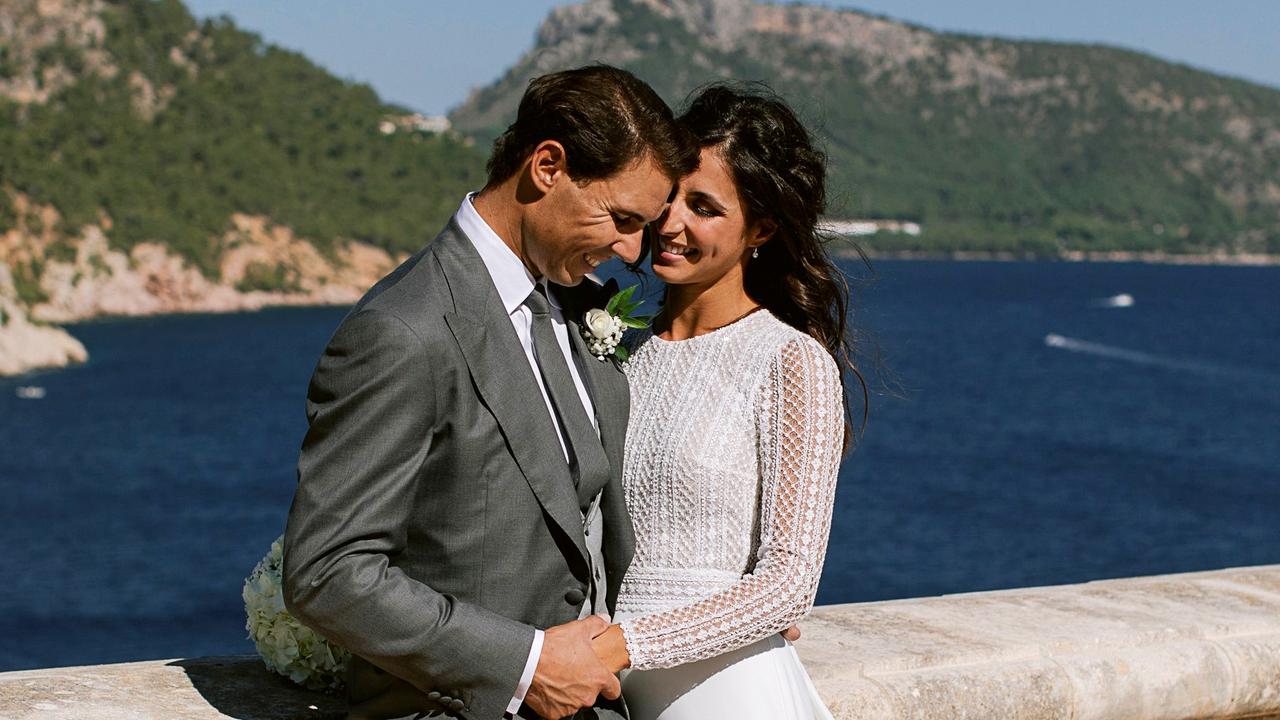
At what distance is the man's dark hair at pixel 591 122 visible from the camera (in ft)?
8.21

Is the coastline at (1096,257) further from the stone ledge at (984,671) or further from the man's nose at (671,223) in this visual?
the man's nose at (671,223)

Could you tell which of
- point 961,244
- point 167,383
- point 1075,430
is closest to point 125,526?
point 167,383

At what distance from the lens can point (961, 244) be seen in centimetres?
17350

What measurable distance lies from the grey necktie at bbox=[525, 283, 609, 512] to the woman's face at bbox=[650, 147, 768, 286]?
0.44m

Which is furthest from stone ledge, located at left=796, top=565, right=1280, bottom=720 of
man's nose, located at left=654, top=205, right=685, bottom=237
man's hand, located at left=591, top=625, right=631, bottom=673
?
man's nose, located at left=654, top=205, right=685, bottom=237

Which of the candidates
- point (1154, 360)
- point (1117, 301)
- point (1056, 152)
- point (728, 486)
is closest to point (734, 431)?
point (728, 486)

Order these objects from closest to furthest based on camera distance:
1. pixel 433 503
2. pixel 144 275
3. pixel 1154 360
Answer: pixel 433 503 < pixel 1154 360 < pixel 144 275

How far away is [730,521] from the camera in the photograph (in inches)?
114

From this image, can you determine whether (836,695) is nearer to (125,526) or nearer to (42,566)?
(42,566)

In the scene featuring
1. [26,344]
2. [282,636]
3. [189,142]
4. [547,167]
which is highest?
[547,167]

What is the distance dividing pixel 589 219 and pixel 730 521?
693 mm

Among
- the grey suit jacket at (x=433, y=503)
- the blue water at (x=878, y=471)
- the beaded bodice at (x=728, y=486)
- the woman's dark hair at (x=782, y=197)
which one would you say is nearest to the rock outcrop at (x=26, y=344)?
the blue water at (x=878, y=471)

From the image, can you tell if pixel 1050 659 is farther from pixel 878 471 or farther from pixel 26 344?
pixel 26 344

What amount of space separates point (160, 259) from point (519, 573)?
101 metres
